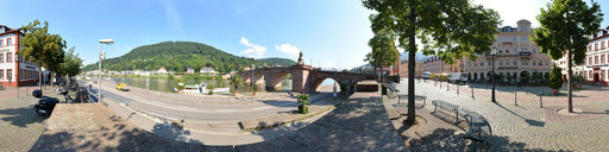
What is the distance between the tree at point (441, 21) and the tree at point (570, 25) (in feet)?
22.5

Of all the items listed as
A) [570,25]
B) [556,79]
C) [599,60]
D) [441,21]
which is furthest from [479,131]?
[599,60]

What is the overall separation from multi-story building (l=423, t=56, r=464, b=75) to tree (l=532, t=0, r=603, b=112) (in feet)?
126

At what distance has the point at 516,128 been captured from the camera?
7980mm

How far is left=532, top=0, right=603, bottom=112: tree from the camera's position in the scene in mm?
10352

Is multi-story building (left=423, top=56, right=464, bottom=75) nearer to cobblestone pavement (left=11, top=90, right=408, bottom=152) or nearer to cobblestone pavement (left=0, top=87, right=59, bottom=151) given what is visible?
cobblestone pavement (left=11, top=90, right=408, bottom=152)

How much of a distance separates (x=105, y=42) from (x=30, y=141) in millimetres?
5278

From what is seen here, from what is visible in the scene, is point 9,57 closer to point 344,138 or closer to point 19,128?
point 19,128

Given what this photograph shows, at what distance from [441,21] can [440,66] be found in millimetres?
62200

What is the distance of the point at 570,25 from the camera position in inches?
420

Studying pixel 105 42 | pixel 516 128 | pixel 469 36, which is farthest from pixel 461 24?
pixel 105 42

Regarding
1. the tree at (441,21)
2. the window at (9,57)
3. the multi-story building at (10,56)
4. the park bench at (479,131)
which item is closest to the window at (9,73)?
the multi-story building at (10,56)

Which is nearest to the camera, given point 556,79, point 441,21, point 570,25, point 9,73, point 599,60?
point 441,21

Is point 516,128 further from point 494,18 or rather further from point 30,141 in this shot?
point 30,141

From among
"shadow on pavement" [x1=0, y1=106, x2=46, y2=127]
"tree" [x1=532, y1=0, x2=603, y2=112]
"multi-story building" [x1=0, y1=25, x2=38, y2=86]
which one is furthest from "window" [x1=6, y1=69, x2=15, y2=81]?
"tree" [x1=532, y1=0, x2=603, y2=112]
